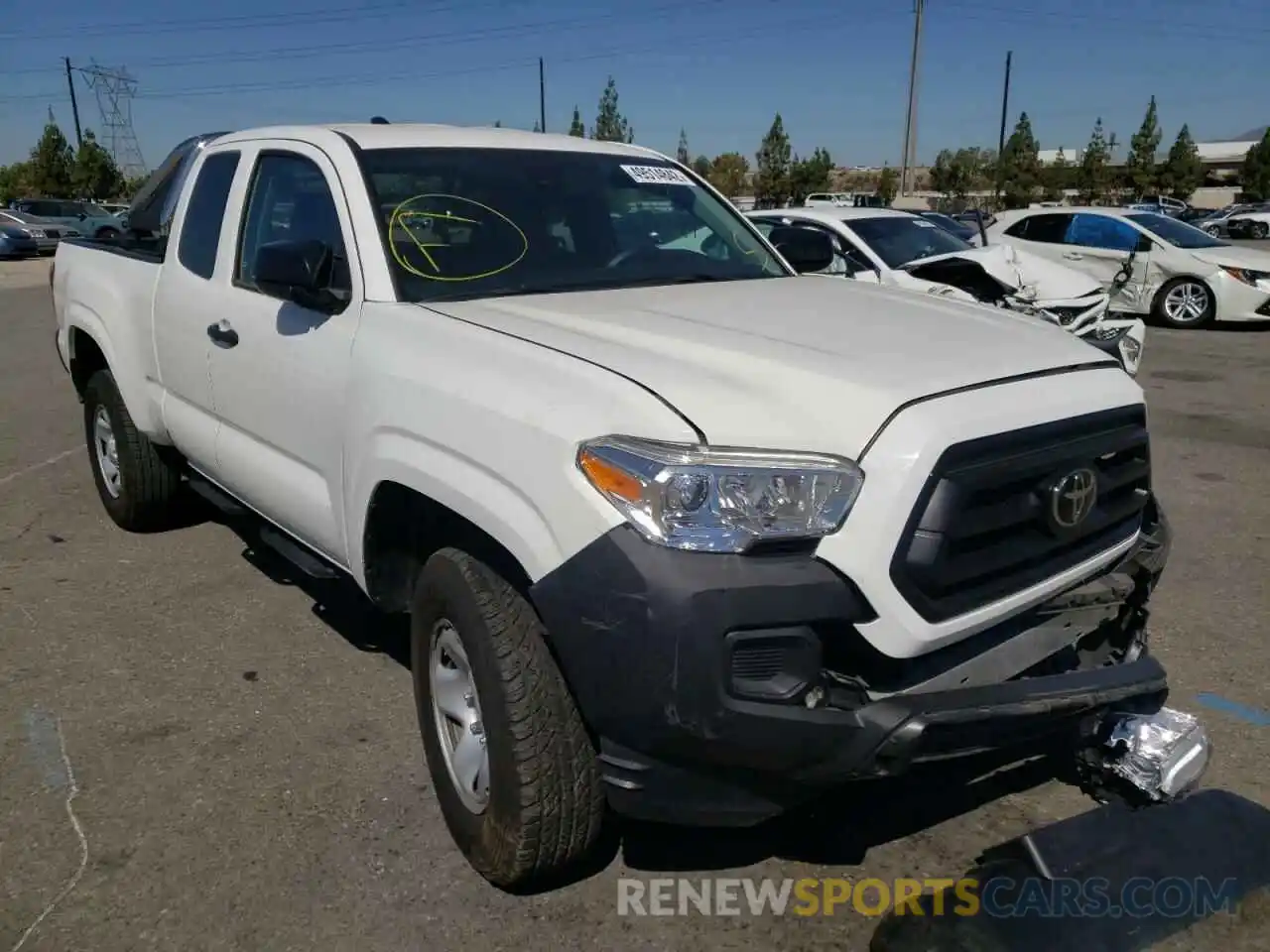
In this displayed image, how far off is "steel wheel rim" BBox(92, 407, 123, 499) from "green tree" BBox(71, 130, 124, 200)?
55553 mm

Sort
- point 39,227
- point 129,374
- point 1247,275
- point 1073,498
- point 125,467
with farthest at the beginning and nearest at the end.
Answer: point 39,227 → point 1247,275 → point 125,467 → point 129,374 → point 1073,498

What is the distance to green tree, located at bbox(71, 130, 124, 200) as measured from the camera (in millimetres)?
54000

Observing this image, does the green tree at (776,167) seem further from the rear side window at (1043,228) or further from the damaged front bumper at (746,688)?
the damaged front bumper at (746,688)

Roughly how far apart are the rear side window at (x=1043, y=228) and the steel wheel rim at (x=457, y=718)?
1373 cm

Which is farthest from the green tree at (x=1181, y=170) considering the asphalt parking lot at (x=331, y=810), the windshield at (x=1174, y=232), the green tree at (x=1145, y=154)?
the asphalt parking lot at (x=331, y=810)

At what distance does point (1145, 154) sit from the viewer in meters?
62.2

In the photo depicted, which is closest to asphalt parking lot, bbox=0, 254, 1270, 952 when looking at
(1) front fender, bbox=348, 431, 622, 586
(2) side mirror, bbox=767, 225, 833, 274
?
(1) front fender, bbox=348, 431, 622, 586

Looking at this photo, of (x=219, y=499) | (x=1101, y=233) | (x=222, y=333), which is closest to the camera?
(x=222, y=333)

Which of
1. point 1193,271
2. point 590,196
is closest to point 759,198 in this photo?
point 1193,271

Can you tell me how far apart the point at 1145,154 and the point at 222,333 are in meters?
68.0

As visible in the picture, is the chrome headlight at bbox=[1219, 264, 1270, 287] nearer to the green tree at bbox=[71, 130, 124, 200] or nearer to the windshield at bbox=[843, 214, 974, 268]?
the windshield at bbox=[843, 214, 974, 268]

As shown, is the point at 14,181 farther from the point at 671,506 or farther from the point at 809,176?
the point at 671,506

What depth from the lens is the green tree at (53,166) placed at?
5366 centimetres

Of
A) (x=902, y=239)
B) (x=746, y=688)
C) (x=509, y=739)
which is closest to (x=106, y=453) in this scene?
(x=509, y=739)
